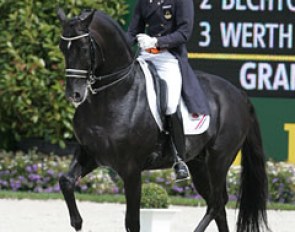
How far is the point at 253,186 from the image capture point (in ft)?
31.7

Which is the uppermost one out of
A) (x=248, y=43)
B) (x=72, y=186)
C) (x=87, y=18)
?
(x=87, y=18)

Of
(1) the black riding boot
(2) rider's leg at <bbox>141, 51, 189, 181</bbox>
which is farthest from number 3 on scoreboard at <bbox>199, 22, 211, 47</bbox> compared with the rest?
(1) the black riding boot

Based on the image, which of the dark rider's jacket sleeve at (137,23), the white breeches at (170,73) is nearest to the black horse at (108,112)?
the white breeches at (170,73)

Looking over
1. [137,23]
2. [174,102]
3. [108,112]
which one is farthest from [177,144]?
[137,23]

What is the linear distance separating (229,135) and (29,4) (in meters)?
Result: 5.25

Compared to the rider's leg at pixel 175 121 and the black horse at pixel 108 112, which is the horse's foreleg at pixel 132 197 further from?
the rider's leg at pixel 175 121

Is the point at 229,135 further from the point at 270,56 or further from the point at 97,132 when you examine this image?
the point at 270,56

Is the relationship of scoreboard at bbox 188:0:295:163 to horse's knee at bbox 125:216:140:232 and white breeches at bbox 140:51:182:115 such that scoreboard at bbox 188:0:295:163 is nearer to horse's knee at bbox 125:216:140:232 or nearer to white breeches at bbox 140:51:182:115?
white breeches at bbox 140:51:182:115

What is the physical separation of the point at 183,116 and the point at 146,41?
31.6 inches

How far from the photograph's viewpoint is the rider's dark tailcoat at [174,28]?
28.1 ft

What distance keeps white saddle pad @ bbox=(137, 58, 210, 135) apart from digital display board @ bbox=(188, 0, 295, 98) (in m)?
4.57

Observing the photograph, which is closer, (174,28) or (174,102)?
(174,102)

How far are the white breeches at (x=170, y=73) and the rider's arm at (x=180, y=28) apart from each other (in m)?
0.20

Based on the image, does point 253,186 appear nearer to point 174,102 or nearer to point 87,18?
point 174,102
